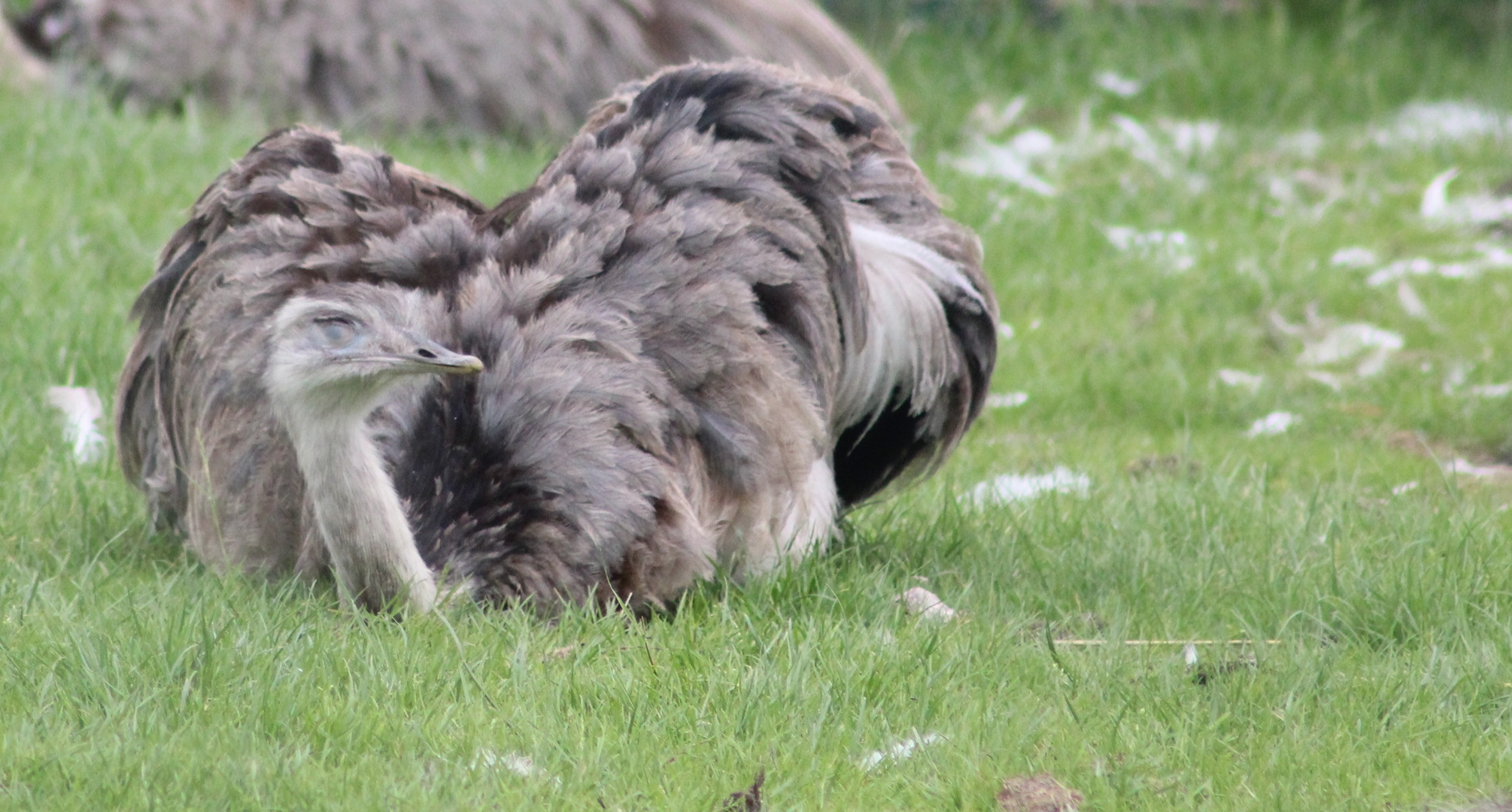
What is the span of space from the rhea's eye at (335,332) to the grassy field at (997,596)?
516mm

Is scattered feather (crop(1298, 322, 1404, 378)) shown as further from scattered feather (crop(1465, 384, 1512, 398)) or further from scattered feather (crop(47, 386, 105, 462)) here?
scattered feather (crop(47, 386, 105, 462))

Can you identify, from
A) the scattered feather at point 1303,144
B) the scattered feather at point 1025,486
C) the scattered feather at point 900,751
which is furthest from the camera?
the scattered feather at point 1303,144

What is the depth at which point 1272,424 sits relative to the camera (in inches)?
253

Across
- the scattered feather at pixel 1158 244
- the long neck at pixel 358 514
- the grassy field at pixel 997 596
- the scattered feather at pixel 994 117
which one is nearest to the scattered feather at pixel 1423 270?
the grassy field at pixel 997 596

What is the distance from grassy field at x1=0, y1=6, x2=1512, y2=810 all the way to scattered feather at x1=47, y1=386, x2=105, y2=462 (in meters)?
0.06

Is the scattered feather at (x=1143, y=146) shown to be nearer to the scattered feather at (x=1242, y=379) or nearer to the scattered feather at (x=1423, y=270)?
the scattered feather at (x=1423, y=270)

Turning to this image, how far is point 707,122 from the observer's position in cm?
461

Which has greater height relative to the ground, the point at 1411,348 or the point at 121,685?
the point at 121,685

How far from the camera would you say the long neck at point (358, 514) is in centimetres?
380

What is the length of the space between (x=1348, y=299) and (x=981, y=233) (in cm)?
140

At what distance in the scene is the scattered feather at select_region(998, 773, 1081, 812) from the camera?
322 centimetres

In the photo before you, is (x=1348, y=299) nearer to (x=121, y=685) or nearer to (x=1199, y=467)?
(x=1199, y=467)

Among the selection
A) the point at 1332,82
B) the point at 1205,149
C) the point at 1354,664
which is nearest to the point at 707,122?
the point at 1354,664

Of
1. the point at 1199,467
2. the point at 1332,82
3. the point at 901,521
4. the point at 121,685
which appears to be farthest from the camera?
the point at 1332,82
